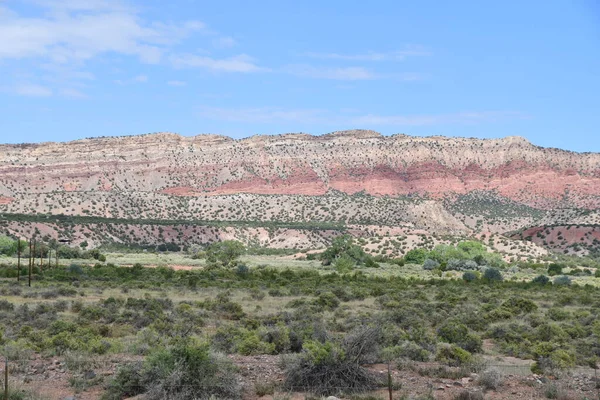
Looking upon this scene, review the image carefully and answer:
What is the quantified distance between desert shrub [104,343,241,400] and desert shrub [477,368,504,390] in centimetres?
478

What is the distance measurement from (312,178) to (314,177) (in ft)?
1.60

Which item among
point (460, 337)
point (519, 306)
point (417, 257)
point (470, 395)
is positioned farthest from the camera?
point (417, 257)

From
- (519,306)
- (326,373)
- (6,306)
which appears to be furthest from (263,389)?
(519,306)

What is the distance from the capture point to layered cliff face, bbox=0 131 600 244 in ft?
386

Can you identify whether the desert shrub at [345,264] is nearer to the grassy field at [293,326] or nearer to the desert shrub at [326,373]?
the grassy field at [293,326]

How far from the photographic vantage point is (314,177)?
5512 inches

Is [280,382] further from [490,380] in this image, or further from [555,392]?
[555,392]

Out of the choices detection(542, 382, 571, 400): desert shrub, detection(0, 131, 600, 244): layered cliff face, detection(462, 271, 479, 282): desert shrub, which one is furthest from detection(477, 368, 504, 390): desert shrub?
detection(0, 131, 600, 244): layered cliff face

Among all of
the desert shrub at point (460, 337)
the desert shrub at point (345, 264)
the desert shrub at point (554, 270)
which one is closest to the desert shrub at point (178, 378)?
the desert shrub at point (460, 337)

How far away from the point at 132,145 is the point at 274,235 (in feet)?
212

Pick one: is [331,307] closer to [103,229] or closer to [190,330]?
[190,330]

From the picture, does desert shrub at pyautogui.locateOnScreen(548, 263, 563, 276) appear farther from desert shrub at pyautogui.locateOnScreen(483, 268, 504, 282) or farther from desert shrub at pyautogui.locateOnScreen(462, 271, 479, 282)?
desert shrub at pyautogui.locateOnScreen(462, 271, 479, 282)

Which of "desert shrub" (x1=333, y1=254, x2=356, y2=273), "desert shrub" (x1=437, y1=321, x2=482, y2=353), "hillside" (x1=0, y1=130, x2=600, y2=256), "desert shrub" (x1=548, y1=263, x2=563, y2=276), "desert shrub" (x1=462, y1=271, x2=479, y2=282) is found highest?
"hillside" (x1=0, y1=130, x2=600, y2=256)

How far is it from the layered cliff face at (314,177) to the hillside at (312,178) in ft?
0.68
